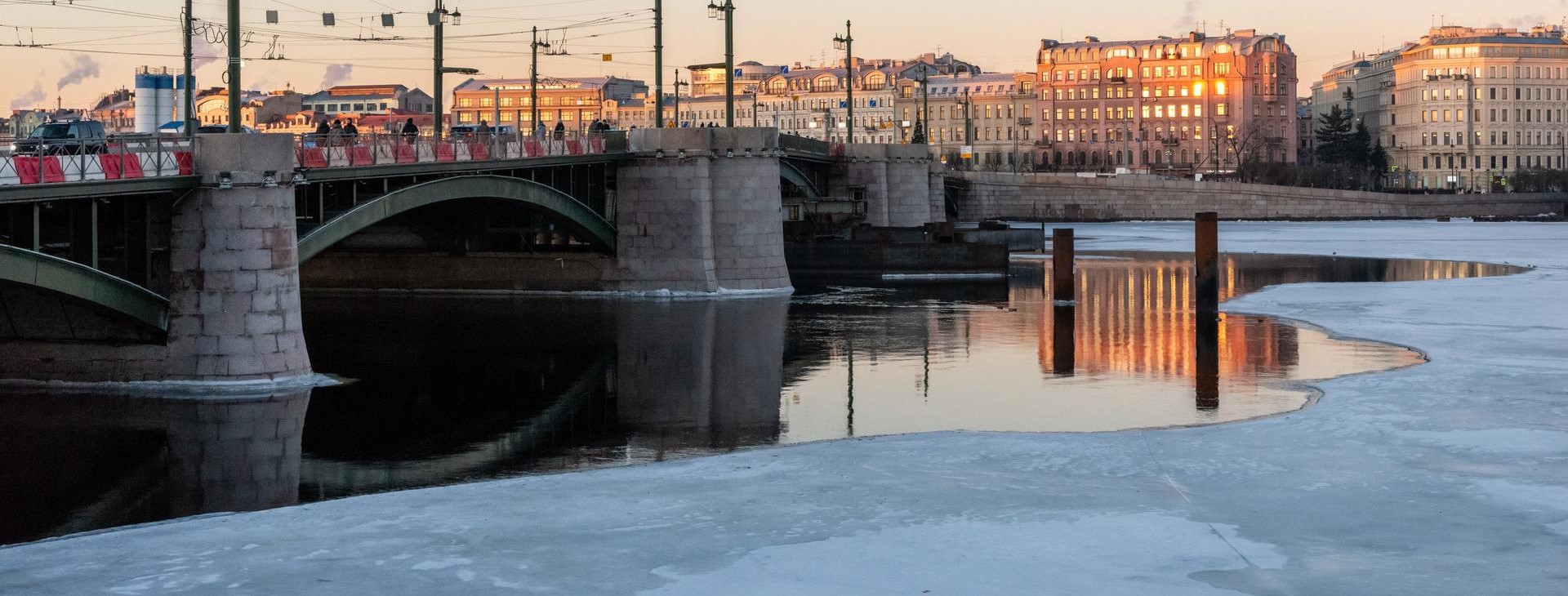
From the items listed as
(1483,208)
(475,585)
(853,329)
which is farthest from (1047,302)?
(1483,208)

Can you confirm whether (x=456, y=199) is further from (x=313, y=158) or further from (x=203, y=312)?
(x=203, y=312)

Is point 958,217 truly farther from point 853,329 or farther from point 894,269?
point 853,329

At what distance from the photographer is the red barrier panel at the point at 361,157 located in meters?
33.6

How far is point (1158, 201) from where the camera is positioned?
404ft

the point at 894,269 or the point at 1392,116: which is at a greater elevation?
the point at 1392,116

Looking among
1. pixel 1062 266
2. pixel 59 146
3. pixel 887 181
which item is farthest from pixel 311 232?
pixel 887 181

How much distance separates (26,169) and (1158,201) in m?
105

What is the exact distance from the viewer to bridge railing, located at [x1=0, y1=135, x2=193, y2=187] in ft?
77.6

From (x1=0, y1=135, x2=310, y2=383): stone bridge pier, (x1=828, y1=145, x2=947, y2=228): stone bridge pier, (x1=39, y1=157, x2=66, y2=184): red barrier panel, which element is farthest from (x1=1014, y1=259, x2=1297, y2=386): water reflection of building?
(x1=828, y1=145, x2=947, y2=228): stone bridge pier

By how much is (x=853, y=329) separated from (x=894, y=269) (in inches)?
→ 864

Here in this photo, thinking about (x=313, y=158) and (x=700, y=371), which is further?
(x=313, y=158)

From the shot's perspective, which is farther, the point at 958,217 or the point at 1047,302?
the point at 958,217

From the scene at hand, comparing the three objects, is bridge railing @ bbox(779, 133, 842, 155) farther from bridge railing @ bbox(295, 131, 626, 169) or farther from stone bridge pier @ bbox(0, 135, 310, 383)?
stone bridge pier @ bbox(0, 135, 310, 383)

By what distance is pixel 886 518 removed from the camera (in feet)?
50.7
